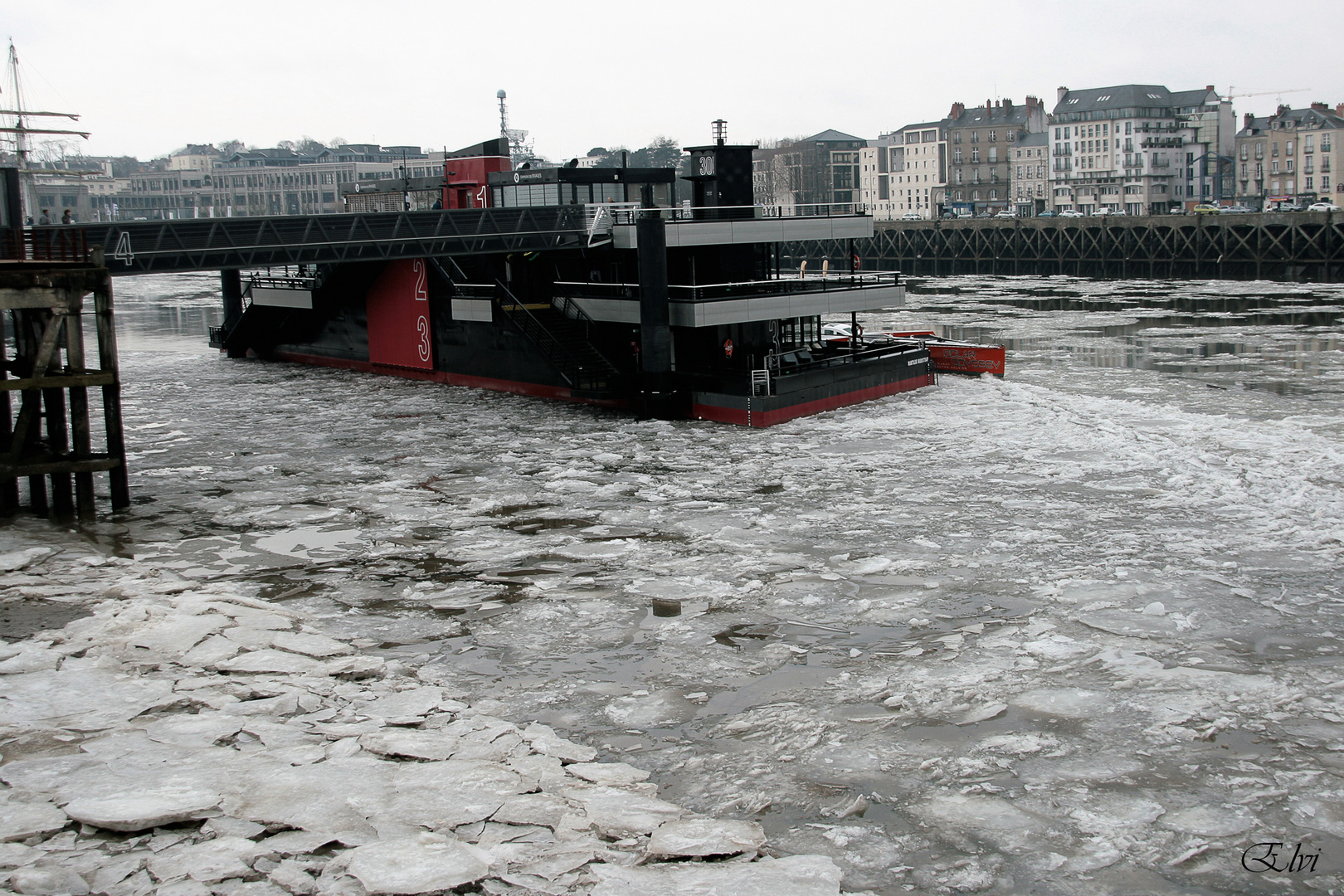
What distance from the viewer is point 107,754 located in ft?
35.4

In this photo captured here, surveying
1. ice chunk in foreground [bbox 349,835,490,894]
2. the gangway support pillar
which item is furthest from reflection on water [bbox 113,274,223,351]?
ice chunk in foreground [bbox 349,835,490,894]

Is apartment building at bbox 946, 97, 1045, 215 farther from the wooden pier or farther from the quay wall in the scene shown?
the wooden pier

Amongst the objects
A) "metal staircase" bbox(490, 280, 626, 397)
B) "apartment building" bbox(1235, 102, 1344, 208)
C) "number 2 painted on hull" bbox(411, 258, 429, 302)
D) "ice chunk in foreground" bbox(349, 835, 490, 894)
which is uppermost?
"apartment building" bbox(1235, 102, 1344, 208)

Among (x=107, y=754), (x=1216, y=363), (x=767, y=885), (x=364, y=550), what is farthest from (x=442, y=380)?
(x=767, y=885)

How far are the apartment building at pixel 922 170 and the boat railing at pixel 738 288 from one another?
5711 inches

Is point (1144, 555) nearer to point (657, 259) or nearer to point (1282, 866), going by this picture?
point (1282, 866)

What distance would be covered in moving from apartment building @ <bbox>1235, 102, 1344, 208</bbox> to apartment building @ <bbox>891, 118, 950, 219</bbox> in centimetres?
4140

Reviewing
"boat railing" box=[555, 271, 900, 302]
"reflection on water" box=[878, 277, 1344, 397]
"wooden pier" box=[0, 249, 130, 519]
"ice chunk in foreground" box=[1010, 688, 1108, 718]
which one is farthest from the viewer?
"reflection on water" box=[878, 277, 1344, 397]

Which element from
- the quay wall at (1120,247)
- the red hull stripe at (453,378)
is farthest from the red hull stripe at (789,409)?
the quay wall at (1120,247)

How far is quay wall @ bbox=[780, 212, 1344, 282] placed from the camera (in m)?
80.8

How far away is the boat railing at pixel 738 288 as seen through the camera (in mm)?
33906

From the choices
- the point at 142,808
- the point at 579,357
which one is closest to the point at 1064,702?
the point at 142,808

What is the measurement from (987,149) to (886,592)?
558 feet

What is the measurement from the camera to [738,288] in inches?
1404
